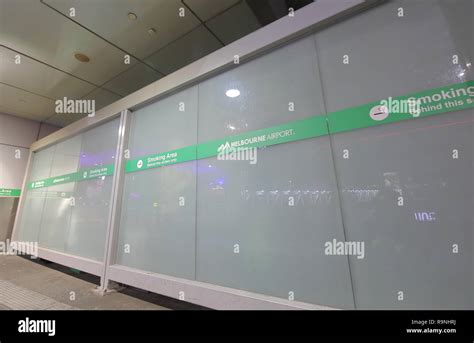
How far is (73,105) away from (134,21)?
3285 millimetres

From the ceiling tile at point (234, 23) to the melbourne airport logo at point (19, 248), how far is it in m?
5.23

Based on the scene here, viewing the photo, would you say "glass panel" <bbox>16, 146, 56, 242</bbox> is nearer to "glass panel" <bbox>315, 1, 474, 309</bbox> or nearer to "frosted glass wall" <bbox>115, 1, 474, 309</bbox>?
"frosted glass wall" <bbox>115, 1, 474, 309</bbox>

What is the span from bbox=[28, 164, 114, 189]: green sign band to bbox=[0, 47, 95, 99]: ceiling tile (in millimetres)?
1712

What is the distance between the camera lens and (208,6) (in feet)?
8.27

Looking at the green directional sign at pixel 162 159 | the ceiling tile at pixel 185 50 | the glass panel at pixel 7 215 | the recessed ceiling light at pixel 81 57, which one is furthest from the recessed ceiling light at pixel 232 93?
the glass panel at pixel 7 215

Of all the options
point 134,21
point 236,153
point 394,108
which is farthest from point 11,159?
point 394,108

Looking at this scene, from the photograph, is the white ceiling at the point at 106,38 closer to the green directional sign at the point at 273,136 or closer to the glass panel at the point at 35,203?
the glass panel at the point at 35,203

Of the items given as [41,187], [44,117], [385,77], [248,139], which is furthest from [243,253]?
[44,117]

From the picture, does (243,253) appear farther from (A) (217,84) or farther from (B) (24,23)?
(B) (24,23)

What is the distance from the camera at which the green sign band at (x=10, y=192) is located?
509cm

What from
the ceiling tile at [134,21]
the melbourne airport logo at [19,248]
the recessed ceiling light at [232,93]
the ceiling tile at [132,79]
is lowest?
the melbourne airport logo at [19,248]

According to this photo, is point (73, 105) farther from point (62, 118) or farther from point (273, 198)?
point (273, 198)

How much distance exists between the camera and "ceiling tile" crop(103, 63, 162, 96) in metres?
3.63

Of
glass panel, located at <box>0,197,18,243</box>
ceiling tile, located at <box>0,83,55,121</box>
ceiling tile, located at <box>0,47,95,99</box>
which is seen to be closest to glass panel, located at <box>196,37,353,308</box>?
ceiling tile, located at <box>0,47,95,99</box>
